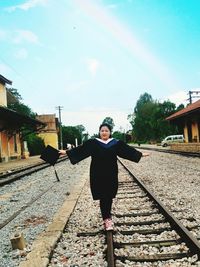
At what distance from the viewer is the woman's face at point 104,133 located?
17.0ft

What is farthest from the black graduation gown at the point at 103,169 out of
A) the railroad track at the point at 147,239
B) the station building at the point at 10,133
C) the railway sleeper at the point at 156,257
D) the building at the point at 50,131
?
the building at the point at 50,131

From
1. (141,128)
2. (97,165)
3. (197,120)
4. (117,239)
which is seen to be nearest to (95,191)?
(97,165)

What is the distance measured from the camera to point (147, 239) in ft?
15.7

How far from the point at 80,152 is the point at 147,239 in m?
1.64

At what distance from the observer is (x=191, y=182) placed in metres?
10.9

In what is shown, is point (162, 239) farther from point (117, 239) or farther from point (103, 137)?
point (103, 137)

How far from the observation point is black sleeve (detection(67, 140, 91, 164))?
17.9ft

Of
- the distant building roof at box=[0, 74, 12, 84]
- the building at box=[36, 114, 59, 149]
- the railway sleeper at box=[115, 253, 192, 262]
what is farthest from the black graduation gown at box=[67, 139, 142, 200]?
the building at box=[36, 114, 59, 149]

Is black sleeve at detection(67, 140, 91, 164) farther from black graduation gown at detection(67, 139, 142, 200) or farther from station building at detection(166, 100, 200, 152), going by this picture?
station building at detection(166, 100, 200, 152)

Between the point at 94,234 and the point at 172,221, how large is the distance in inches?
46.4

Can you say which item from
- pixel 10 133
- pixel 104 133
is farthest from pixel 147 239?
pixel 10 133

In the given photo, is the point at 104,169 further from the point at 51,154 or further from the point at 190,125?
the point at 190,125

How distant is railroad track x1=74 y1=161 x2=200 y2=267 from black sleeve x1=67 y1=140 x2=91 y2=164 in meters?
1.11

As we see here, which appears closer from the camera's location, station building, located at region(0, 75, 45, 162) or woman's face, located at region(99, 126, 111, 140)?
woman's face, located at region(99, 126, 111, 140)
